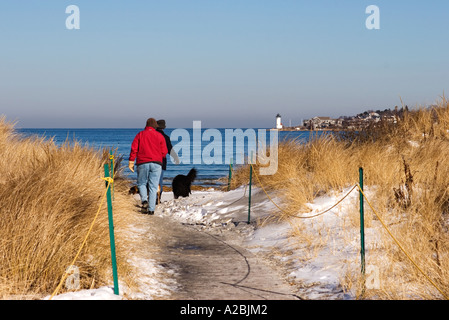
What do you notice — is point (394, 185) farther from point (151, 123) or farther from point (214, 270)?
point (151, 123)

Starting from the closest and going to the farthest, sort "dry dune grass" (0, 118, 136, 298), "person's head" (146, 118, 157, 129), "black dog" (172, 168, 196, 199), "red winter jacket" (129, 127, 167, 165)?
1. "dry dune grass" (0, 118, 136, 298)
2. "red winter jacket" (129, 127, 167, 165)
3. "person's head" (146, 118, 157, 129)
4. "black dog" (172, 168, 196, 199)

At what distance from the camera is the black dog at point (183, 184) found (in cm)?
1555

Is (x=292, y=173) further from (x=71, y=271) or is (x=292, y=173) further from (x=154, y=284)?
(x=71, y=271)

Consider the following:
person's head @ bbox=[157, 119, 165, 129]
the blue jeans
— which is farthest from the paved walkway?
person's head @ bbox=[157, 119, 165, 129]

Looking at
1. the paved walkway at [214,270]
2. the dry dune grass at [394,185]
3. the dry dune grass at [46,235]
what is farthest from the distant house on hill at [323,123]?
the dry dune grass at [46,235]

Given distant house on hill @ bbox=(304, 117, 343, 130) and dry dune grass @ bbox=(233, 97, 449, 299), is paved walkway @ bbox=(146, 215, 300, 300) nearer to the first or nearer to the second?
dry dune grass @ bbox=(233, 97, 449, 299)

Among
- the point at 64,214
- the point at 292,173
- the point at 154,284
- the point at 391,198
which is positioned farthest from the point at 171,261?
the point at 292,173

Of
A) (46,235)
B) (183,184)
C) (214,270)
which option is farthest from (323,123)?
(46,235)

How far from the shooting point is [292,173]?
1188cm

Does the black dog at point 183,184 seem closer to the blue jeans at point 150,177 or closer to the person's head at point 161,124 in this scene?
the person's head at point 161,124

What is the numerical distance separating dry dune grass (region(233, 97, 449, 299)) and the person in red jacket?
288cm

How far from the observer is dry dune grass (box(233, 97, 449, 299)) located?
570 centimetres

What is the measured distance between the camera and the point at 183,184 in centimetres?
1556
